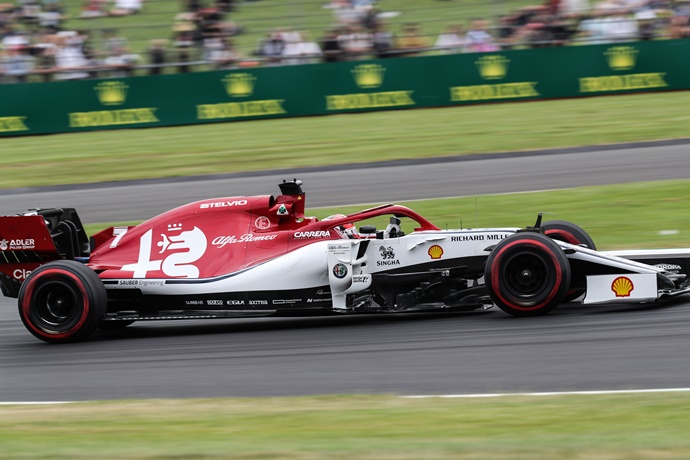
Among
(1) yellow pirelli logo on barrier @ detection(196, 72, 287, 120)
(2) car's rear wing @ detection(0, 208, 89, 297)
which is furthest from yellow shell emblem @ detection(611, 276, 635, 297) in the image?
(1) yellow pirelli logo on barrier @ detection(196, 72, 287, 120)

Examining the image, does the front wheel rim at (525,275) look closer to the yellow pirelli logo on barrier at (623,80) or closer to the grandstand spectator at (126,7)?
the yellow pirelli logo on barrier at (623,80)

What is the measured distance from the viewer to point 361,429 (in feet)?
17.8

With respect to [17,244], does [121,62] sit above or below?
above

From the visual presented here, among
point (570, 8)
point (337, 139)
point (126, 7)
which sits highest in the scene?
point (126, 7)

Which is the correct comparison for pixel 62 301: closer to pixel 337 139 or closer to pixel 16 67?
pixel 337 139

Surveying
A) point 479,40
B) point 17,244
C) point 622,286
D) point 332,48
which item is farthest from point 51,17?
point 622,286

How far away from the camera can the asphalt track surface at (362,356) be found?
21.5 ft

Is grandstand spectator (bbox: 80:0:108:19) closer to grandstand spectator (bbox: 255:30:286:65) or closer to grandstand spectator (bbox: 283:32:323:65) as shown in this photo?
grandstand spectator (bbox: 255:30:286:65)

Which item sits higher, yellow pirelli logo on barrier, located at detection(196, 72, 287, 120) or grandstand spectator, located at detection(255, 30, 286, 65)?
grandstand spectator, located at detection(255, 30, 286, 65)

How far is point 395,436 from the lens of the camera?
520cm

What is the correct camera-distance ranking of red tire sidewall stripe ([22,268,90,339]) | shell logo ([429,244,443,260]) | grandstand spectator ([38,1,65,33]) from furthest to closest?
grandstand spectator ([38,1,65,33]) → red tire sidewall stripe ([22,268,90,339]) → shell logo ([429,244,443,260])

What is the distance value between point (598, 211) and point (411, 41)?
9.91 metres

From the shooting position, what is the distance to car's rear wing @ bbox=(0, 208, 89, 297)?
8.88 meters

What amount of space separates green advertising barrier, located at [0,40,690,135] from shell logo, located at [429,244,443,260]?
1377 centimetres
